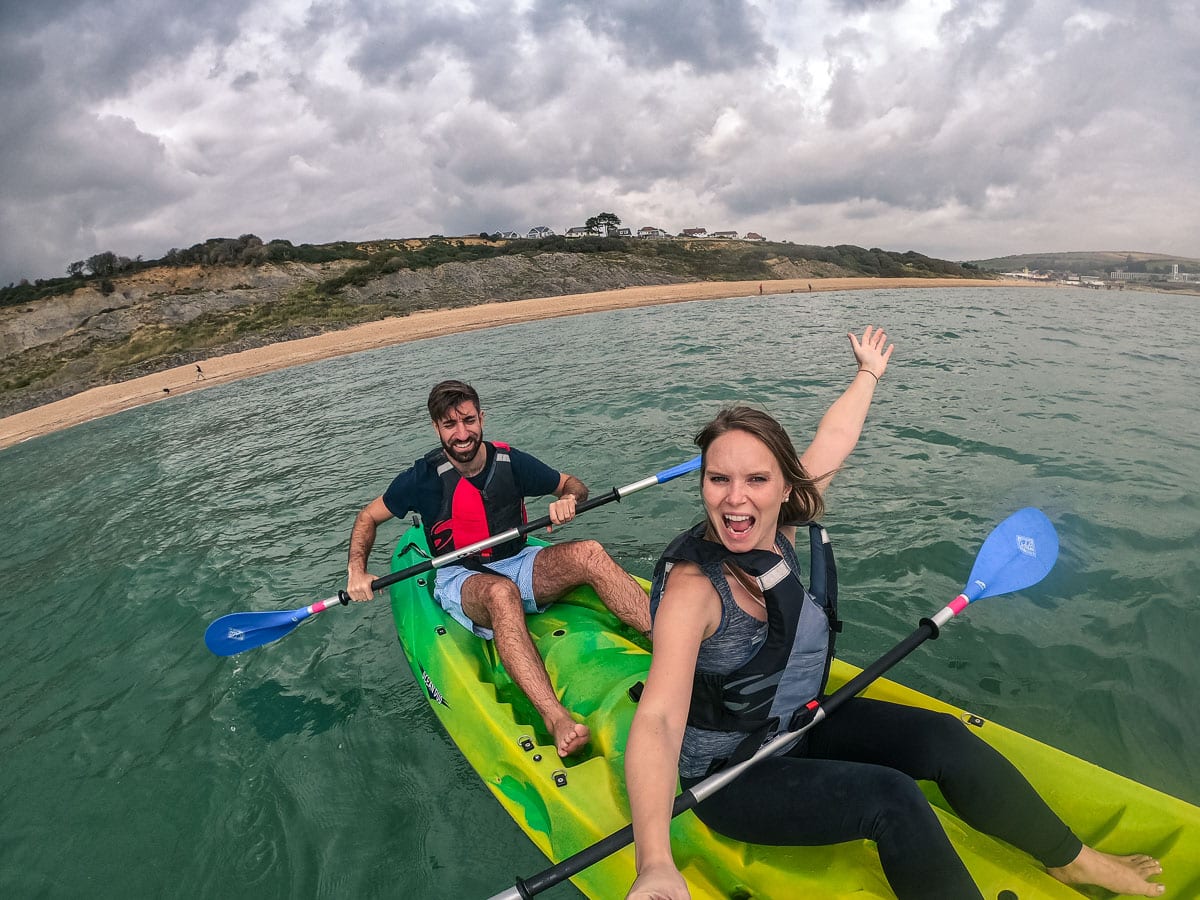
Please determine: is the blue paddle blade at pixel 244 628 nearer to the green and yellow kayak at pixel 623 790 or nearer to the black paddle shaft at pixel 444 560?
the black paddle shaft at pixel 444 560

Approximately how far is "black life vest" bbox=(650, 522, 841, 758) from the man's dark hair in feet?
7.52

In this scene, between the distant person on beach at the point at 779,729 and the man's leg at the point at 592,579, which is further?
the man's leg at the point at 592,579

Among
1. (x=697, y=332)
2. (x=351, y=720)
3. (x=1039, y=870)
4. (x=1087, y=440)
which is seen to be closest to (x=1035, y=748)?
(x=1039, y=870)

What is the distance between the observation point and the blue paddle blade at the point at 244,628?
4.66 meters

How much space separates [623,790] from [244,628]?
3307 millimetres

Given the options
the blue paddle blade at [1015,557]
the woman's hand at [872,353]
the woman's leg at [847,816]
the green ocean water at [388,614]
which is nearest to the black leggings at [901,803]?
the woman's leg at [847,816]

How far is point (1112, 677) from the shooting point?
3928 millimetres

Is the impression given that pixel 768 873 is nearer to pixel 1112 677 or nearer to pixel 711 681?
pixel 711 681

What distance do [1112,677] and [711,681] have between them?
3.32 metres

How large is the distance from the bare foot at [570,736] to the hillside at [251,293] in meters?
34.3

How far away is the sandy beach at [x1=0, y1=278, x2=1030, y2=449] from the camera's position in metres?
23.7

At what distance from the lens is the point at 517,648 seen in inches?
142

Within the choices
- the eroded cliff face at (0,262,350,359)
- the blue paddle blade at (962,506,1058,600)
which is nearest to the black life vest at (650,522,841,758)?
the blue paddle blade at (962,506,1058,600)

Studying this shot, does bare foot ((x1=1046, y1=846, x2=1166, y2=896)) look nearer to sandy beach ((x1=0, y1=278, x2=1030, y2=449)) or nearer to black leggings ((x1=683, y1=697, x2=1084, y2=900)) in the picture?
black leggings ((x1=683, y1=697, x2=1084, y2=900))
